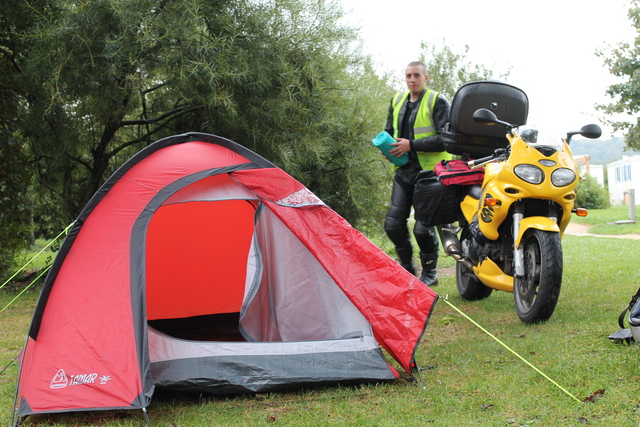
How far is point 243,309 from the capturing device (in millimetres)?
3695

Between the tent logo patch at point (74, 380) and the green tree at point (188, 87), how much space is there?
3065 mm

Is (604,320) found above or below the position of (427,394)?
below

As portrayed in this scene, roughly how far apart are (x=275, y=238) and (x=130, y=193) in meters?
0.89

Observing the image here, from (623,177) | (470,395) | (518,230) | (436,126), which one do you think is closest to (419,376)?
(470,395)

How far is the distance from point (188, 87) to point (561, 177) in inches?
129

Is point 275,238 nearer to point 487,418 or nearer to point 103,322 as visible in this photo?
point 103,322

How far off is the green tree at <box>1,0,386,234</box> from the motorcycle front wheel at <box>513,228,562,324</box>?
268cm

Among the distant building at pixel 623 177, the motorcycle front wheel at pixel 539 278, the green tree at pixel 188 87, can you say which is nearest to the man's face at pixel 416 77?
the green tree at pixel 188 87

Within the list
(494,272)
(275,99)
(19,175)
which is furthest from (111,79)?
(494,272)

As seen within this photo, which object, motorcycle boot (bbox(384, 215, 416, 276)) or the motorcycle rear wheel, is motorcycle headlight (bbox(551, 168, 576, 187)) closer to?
the motorcycle rear wheel

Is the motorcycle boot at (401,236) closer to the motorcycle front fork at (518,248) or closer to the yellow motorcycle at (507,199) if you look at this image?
the yellow motorcycle at (507,199)

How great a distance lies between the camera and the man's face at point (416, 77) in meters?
4.94

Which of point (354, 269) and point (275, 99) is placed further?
point (275, 99)

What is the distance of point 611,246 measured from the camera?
379 inches
